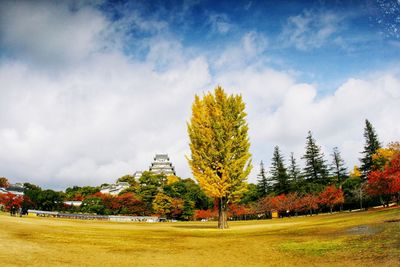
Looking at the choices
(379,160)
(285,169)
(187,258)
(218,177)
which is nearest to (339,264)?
(187,258)

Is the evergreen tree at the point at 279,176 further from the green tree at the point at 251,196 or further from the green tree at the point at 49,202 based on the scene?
the green tree at the point at 49,202

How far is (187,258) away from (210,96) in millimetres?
17626

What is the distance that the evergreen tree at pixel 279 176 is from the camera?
69.8 meters

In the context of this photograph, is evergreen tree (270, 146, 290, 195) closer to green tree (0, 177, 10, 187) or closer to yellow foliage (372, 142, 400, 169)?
yellow foliage (372, 142, 400, 169)

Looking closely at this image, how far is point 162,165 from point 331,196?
273 ft

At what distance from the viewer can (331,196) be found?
53375 millimetres

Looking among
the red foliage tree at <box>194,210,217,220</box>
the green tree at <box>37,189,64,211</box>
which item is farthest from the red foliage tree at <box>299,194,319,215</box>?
the green tree at <box>37,189,64,211</box>

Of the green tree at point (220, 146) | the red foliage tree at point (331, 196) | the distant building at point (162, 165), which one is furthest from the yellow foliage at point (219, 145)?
the distant building at point (162, 165)

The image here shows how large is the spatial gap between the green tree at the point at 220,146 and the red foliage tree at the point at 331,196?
35.7m

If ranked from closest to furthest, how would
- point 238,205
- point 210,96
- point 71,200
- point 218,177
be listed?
point 218,177
point 210,96
point 238,205
point 71,200

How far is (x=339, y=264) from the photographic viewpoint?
7.54m

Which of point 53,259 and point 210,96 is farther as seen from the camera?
point 210,96

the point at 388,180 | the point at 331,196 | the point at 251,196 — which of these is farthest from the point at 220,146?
the point at 251,196

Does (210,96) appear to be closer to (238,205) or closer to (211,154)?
(211,154)
